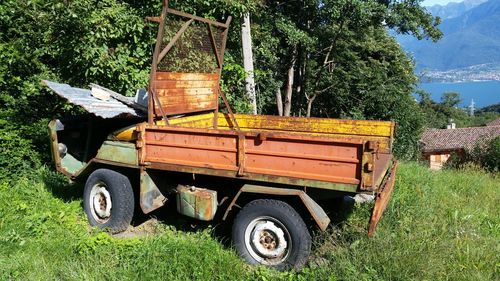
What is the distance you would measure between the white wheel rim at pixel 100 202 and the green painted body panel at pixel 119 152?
36cm

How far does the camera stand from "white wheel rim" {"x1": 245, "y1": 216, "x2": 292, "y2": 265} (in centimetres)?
432

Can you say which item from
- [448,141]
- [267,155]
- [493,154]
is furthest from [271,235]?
[448,141]

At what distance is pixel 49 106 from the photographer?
8.12m

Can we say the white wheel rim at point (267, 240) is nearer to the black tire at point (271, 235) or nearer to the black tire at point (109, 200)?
the black tire at point (271, 235)

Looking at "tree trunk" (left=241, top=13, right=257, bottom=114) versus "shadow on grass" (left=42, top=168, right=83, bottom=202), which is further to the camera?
"tree trunk" (left=241, top=13, right=257, bottom=114)

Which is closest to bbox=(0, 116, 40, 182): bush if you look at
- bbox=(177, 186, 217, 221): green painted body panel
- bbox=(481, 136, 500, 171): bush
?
bbox=(177, 186, 217, 221): green painted body panel

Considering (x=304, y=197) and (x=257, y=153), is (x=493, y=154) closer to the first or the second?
(x=304, y=197)

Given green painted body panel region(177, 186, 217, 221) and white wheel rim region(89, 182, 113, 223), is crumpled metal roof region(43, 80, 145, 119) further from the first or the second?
green painted body panel region(177, 186, 217, 221)

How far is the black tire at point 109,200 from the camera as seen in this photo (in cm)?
527

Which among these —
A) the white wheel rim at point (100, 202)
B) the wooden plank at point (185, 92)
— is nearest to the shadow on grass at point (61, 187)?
the white wheel rim at point (100, 202)

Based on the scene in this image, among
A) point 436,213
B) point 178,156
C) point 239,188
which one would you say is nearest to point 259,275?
point 239,188

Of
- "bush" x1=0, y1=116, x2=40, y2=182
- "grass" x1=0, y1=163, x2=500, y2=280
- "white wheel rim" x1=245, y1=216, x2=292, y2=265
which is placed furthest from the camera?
"bush" x1=0, y1=116, x2=40, y2=182

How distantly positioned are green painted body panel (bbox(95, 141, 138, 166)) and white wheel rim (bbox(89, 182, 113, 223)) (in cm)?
36

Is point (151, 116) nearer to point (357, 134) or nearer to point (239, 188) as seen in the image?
point (239, 188)
